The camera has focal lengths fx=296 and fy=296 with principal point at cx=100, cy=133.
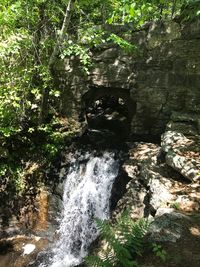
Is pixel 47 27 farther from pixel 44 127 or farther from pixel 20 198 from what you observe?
pixel 20 198

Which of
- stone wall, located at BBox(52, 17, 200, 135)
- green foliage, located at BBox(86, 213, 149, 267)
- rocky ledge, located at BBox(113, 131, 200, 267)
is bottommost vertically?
rocky ledge, located at BBox(113, 131, 200, 267)

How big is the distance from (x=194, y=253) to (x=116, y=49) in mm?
9306

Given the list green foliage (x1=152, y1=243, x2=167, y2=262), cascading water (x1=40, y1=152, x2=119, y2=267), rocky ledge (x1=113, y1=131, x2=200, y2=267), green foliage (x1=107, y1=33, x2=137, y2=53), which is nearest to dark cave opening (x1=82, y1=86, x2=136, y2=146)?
cascading water (x1=40, y1=152, x2=119, y2=267)

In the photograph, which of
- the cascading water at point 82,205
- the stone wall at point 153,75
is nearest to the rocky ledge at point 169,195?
the cascading water at point 82,205

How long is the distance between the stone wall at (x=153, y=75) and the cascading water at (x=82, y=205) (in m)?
2.57

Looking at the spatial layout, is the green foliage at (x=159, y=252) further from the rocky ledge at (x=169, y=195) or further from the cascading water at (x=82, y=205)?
the cascading water at (x=82, y=205)

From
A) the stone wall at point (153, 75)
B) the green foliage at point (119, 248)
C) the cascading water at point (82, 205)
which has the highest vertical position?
the stone wall at point (153, 75)

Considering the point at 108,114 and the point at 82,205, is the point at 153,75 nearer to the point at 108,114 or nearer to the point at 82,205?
the point at 108,114

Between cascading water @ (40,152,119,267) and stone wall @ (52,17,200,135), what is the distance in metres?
2.57

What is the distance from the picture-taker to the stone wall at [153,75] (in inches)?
453

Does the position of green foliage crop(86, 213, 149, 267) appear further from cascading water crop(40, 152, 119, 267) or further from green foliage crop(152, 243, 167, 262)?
cascading water crop(40, 152, 119, 267)

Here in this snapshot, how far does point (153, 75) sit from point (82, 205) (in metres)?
5.89

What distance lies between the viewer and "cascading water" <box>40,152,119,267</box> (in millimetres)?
9812

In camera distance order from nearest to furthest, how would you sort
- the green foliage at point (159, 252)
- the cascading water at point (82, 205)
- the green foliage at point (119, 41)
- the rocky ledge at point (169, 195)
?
the green foliage at point (159, 252) → the rocky ledge at point (169, 195) → the green foliage at point (119, 41) → the cascading water at point (82, 205)
